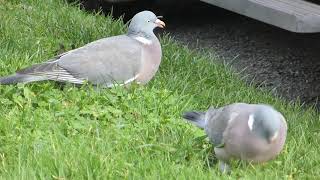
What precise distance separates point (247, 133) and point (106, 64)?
1508 mm

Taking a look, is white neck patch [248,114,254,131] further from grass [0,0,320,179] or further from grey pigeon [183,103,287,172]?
grass [0,0,320,179]

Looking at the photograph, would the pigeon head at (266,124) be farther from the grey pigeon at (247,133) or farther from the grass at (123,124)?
the grass at (123,124)

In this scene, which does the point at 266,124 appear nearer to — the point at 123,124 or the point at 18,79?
the point at 123,124

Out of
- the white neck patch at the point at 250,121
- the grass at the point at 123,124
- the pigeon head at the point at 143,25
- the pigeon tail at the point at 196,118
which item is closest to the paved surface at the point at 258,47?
the grass at the point at 123,124

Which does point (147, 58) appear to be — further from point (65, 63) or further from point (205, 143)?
point (205, 143)

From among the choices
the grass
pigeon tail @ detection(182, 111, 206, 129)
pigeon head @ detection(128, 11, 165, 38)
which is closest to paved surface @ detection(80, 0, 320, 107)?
the grass

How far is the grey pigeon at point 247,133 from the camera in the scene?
3855mm

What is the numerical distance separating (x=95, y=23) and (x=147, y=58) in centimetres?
225

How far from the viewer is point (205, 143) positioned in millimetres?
4395

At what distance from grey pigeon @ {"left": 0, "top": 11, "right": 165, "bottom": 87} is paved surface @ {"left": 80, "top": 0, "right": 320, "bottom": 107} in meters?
2.14

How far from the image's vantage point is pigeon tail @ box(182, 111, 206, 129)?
172 inches

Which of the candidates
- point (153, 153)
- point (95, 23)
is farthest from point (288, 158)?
point (95, 23)

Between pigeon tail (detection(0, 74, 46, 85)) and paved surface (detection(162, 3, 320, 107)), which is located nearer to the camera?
pigeon tail (detection(0, 74, 46, 85))

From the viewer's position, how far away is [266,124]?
12.6 feet
